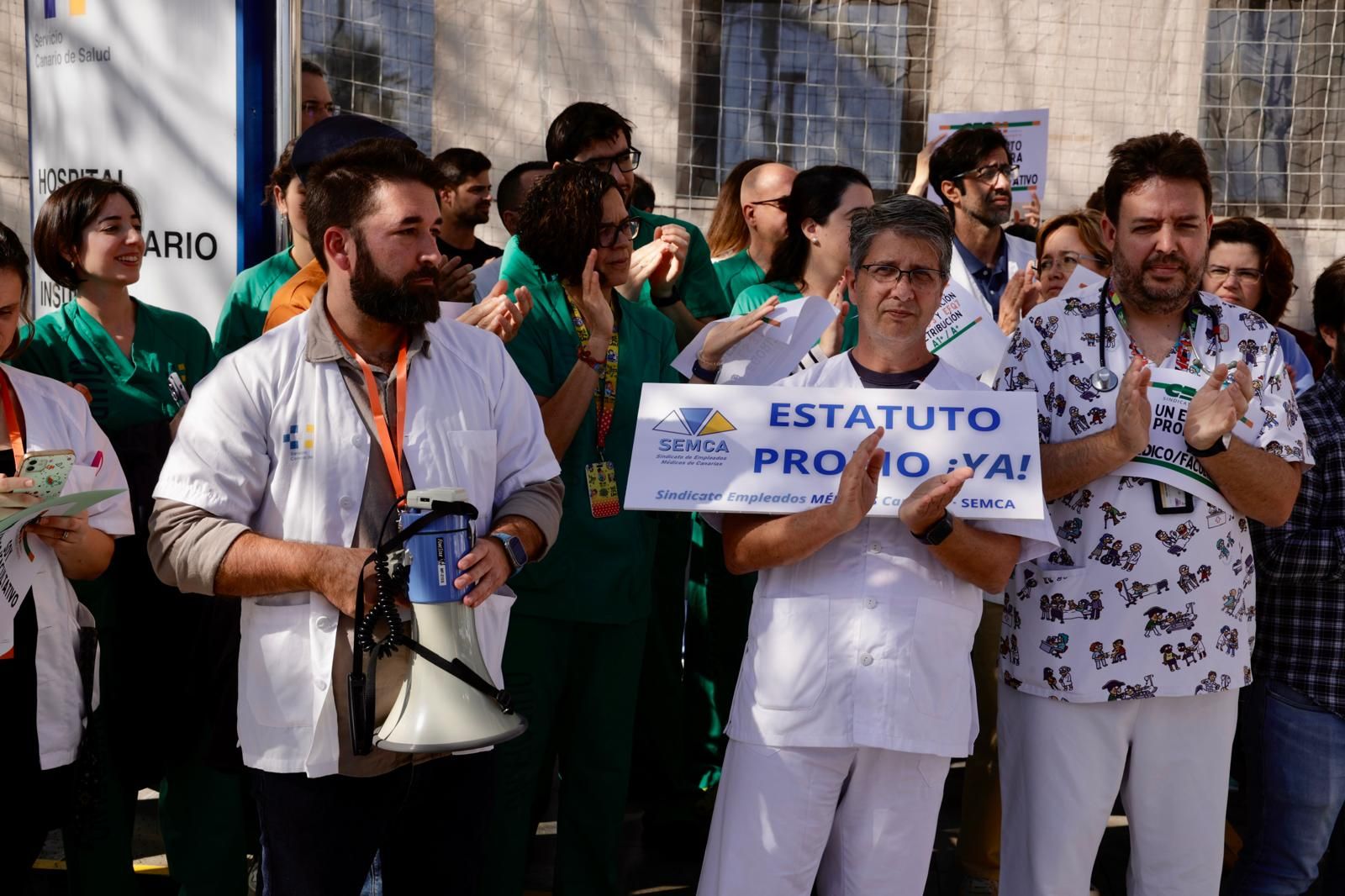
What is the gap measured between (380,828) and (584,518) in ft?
4.27

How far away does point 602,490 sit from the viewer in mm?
4090

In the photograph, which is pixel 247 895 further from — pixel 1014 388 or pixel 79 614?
pixel 1014 388

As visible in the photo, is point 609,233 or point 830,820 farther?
point 609,233

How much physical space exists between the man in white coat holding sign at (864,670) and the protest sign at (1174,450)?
39 centimetres

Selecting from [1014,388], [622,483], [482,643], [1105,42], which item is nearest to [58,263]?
[622,483]

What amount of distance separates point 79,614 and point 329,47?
16.8 ft

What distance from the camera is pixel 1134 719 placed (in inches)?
142

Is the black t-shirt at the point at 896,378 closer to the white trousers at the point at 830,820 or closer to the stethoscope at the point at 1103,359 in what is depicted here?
the stethoscope at the point at 1103,359

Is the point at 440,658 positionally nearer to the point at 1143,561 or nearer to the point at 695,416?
the point at 695,416

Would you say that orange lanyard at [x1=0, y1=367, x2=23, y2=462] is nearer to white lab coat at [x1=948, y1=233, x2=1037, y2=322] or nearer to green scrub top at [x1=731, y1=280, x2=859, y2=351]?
green scrub top at [x1=731, y1=280, x2=859, y2=351]

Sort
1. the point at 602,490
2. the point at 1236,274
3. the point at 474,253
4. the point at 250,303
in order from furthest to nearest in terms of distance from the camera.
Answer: the point at 474,253, the point at 1236,274, the point at 250,303, the point at 602,490

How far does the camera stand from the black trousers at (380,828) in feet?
9.44

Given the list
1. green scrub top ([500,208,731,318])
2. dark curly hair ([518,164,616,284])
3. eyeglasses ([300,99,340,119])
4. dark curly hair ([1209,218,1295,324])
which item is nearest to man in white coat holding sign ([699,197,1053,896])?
dark curly hair ([518,164,616,284])

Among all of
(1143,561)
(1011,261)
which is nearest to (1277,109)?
(1011,261)
